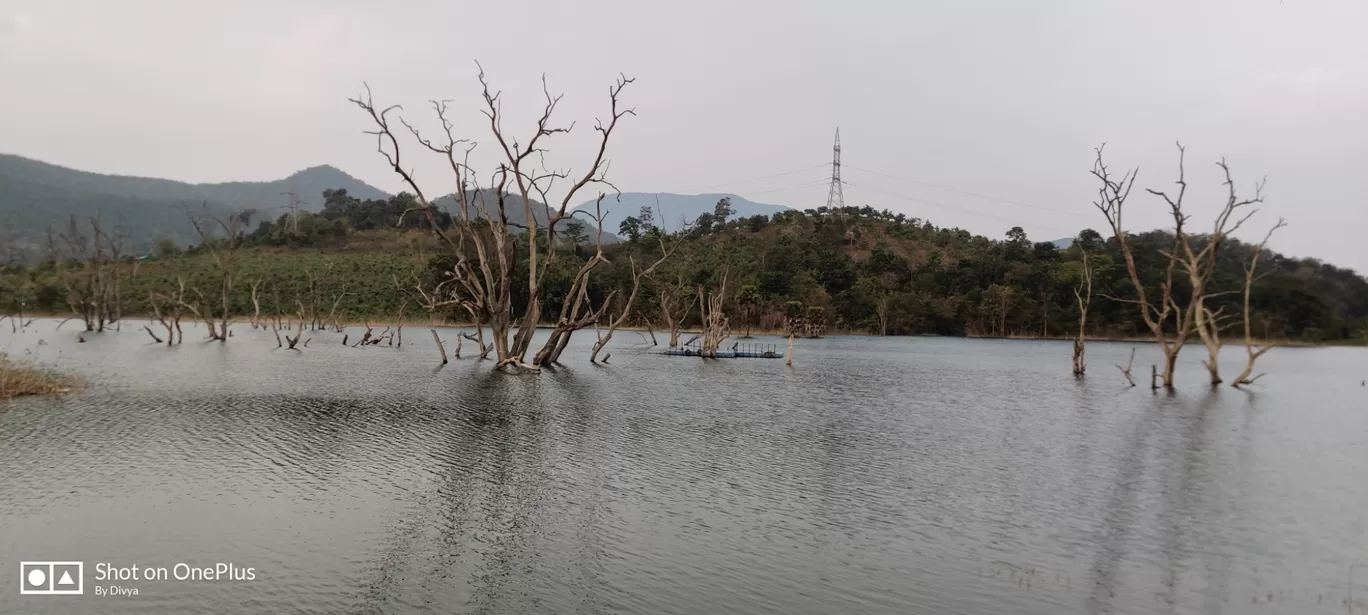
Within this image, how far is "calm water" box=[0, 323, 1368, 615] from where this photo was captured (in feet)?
29.5

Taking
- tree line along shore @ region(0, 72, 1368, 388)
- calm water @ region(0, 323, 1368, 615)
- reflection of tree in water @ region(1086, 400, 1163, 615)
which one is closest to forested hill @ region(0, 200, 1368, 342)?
tree line along shore @ region(0, 72, 1368, 388)

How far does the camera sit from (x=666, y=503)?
41.0ft

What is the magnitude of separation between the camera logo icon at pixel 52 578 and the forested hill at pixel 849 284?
214 feet

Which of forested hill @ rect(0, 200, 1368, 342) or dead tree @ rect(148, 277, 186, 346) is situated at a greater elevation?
forested hill @ rect(0, 200, 1368, 342)

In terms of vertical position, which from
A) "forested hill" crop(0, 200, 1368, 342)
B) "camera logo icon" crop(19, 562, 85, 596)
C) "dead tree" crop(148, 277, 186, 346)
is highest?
"forested hill" crop(0, 200, 1368, 342)

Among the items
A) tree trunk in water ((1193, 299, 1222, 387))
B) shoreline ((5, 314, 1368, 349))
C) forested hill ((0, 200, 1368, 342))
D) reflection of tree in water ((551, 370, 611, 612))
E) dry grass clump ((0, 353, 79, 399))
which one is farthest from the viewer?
forested hill ((0, 200, 1368, 342))

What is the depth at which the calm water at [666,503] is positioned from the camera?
29.5 feet

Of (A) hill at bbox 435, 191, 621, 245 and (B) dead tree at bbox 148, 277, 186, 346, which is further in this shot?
(B) dead tree at bbox 148, 277, 186, 346

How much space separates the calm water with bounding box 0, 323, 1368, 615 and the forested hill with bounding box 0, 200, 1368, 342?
52.9 m

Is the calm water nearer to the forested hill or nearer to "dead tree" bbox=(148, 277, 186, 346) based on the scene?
"dead tree" bbox=(148, 277, 186, 346)

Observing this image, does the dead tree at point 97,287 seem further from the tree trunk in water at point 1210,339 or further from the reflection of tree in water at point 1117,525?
the tree trunk in water at point 1210,339

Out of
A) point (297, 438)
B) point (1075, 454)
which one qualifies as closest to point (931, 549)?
point (1075, 454)

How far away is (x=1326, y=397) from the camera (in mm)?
34125

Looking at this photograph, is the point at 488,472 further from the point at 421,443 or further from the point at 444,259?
the point at 444,259
